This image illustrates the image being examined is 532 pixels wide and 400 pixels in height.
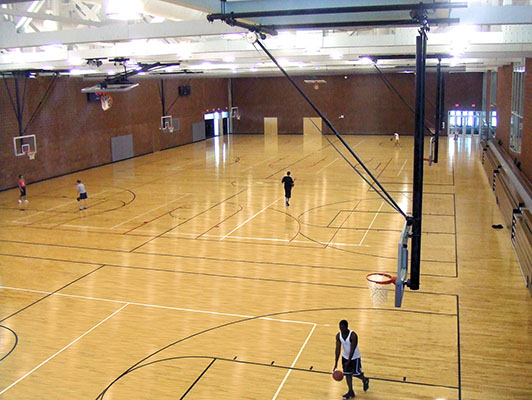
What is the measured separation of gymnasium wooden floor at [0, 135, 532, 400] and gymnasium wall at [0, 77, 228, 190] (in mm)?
4027

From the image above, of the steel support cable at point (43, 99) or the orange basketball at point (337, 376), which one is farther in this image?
the steel support cable at point (43, 99)

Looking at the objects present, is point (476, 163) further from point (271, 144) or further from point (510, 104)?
point (271, 144)

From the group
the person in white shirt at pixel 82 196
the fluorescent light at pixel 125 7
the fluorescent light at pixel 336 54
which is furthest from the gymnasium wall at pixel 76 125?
the fluorescent light at pixel 125 7

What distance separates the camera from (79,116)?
102 ft

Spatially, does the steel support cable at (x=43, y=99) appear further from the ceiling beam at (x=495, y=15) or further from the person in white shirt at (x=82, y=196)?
the ceiling beam at (x=495, y=15)

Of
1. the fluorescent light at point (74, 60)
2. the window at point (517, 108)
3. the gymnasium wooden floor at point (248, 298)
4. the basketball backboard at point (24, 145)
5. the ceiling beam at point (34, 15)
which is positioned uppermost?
the ceiling beam at point (34, 15)

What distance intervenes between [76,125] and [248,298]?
21.8m

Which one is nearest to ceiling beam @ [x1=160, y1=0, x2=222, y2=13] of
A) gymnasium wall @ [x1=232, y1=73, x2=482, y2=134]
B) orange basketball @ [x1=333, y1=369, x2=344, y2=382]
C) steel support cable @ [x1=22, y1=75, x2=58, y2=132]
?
orange basketball @ [x1=333, y1=369, x2=344, y2=382]

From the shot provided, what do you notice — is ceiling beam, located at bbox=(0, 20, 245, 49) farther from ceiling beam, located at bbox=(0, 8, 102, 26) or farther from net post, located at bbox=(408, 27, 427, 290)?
net post, located at bbox=(408, 27, 427, 290)

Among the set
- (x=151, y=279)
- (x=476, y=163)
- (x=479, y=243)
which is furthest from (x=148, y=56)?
(x=476, y=163)

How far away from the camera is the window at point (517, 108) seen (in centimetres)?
1996

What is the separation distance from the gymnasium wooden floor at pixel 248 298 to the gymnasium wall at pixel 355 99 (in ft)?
71.3

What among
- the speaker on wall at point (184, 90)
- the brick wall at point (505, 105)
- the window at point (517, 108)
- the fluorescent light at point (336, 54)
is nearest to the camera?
the fluorescent light at point (336, 54)

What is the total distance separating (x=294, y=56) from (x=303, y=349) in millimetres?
10618
